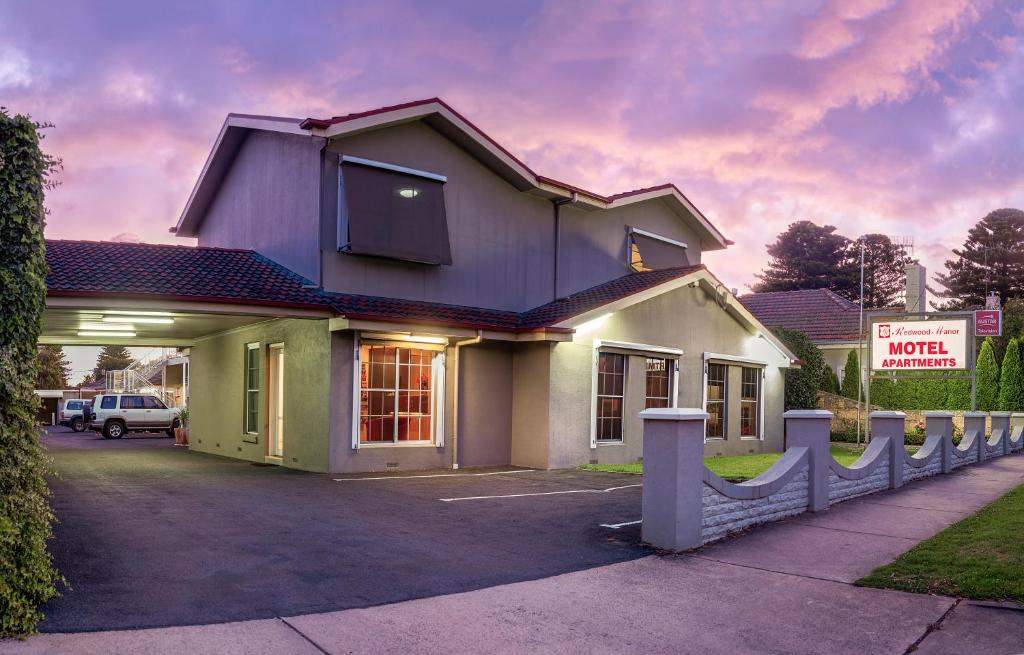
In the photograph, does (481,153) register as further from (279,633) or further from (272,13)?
(279,633)

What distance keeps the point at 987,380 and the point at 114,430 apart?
33518 millimetres

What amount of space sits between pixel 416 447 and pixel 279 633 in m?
9.97

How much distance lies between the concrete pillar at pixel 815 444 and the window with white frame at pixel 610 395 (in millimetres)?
6296

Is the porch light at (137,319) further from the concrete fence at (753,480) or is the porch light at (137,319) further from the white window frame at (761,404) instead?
the white window frame at (761,404)

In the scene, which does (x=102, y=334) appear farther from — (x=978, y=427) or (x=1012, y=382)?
(x=1012, y=382)

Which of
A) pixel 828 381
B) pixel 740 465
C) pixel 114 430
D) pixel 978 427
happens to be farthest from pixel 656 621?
pixel 114 430

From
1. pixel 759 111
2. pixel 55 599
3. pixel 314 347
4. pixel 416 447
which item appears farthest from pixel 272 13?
pixel 55 599

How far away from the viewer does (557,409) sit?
1552 cm

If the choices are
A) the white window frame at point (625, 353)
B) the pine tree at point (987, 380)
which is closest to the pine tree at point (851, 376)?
the pine tree at point (987, 380)

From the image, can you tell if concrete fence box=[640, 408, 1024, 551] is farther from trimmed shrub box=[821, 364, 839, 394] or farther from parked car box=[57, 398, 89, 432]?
parked car box=[57, 398, 89, 432]

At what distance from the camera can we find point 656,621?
560 cm

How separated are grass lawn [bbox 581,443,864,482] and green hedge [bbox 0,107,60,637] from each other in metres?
10.4

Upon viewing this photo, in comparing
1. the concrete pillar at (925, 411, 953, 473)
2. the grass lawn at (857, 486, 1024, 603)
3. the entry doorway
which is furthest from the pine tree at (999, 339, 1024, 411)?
the entry doorway

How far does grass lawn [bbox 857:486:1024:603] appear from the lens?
6.27m
